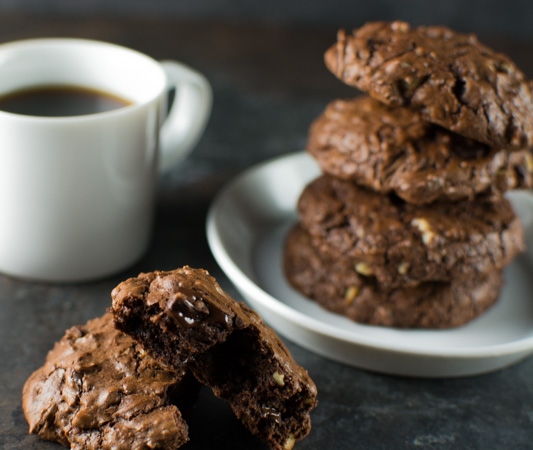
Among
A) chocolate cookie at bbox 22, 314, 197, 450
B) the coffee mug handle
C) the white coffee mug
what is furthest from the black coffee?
chocolate cookie at bbox 22, 314, 197, 450

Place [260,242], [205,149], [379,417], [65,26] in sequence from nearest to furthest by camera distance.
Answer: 1. [379,417]
2. [260,242]
3. [205,149]
4. [65,26]

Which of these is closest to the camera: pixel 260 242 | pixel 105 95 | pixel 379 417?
pixel 379 417

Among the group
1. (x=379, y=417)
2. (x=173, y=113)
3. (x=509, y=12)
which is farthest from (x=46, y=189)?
(x=509, y=12)

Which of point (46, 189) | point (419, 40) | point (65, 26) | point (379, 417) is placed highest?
point (419, 40)

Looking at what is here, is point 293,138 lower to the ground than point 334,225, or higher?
lower

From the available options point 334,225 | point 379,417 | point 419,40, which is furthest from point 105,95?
point 379,417

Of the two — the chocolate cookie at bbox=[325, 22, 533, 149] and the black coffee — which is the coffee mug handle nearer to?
the black coffee

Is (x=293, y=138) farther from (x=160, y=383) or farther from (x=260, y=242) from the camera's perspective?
(x=160, y=383)

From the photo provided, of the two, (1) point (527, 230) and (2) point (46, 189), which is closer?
(2) point (46, 189)
